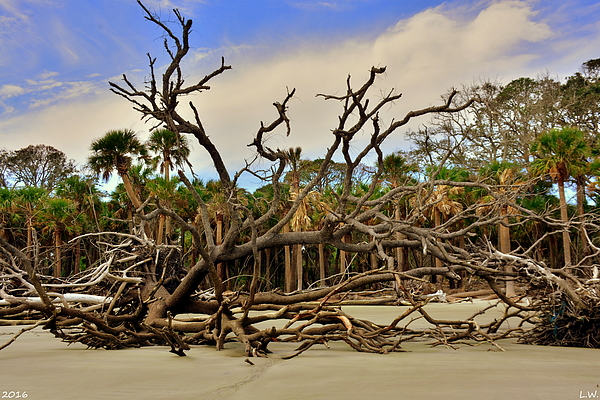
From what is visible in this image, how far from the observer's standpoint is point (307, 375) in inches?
155

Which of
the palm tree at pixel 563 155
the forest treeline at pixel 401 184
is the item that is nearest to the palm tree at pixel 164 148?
the forest treeline at pixel 401 184

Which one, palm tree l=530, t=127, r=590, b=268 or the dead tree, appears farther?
palm tree l=530, t=127, r=590, b=268

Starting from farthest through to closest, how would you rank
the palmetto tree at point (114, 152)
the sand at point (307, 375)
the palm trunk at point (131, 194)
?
the palmetto tree at point (114, 152), the palm trunk at point (131, 194), the sand at point (307, 375)

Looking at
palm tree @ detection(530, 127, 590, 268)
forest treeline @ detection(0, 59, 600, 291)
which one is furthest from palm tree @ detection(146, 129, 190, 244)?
palm tree @ detection(530, 127, 590, 268)

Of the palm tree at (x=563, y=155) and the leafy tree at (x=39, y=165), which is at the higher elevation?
the leafy tree at (x=39, y=165)

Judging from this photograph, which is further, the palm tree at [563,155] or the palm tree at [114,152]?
the palm tree at [114,152]

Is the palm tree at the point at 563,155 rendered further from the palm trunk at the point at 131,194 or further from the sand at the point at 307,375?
the sand at the point at 307,375

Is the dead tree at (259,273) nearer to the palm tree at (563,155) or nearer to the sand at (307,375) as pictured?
the sand at (307,375)

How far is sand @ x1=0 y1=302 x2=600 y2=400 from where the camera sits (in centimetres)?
328

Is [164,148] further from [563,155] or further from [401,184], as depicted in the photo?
[563,155]

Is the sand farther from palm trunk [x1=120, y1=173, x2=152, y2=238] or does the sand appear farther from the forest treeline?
the forest treeline

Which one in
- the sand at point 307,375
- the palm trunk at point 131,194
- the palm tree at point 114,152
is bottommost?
the sand at point 307,375

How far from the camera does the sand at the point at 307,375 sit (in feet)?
10.8

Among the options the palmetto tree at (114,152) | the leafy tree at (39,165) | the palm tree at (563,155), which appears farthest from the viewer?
the leafy tree at (39,165)
